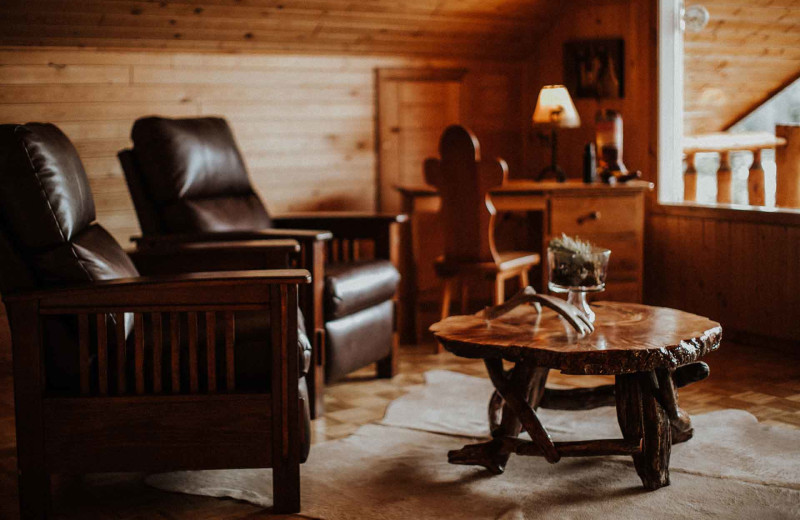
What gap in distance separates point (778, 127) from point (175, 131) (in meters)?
2.48

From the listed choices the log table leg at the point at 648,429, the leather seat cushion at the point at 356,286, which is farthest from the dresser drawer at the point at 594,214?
the log table leg at the point at 648,429

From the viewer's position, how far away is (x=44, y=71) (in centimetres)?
339

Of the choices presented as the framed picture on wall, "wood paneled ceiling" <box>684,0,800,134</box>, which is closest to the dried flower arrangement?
"wood paneled ceiling" <box>684,0,800,134</box>

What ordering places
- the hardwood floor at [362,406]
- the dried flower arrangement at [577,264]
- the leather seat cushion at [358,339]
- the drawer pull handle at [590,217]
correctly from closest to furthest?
1. the hardwood floor at [362,406]
2. the dried flower arrangement at [577,264]
3. the leather seat cushion at [358,339]
4. the drawer pull handle at [590,217]

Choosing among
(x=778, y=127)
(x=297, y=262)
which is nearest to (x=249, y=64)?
(x=297, y=262)

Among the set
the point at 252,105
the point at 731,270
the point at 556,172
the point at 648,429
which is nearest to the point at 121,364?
the point at 648,429

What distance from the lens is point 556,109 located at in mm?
3863

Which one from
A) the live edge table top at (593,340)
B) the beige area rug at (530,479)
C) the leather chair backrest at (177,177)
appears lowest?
the beige area rug at (530,479)

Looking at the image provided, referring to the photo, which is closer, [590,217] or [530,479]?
[530,479]

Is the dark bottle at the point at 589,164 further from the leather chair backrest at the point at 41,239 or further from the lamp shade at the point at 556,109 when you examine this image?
the leather chair backrest at the point at 41,239

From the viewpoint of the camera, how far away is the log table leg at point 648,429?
6.84 ft

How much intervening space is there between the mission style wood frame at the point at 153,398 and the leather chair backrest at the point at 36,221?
0.09 meters

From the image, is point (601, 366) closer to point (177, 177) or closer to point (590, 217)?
point (177, 177)

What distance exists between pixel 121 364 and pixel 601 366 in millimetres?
1079
